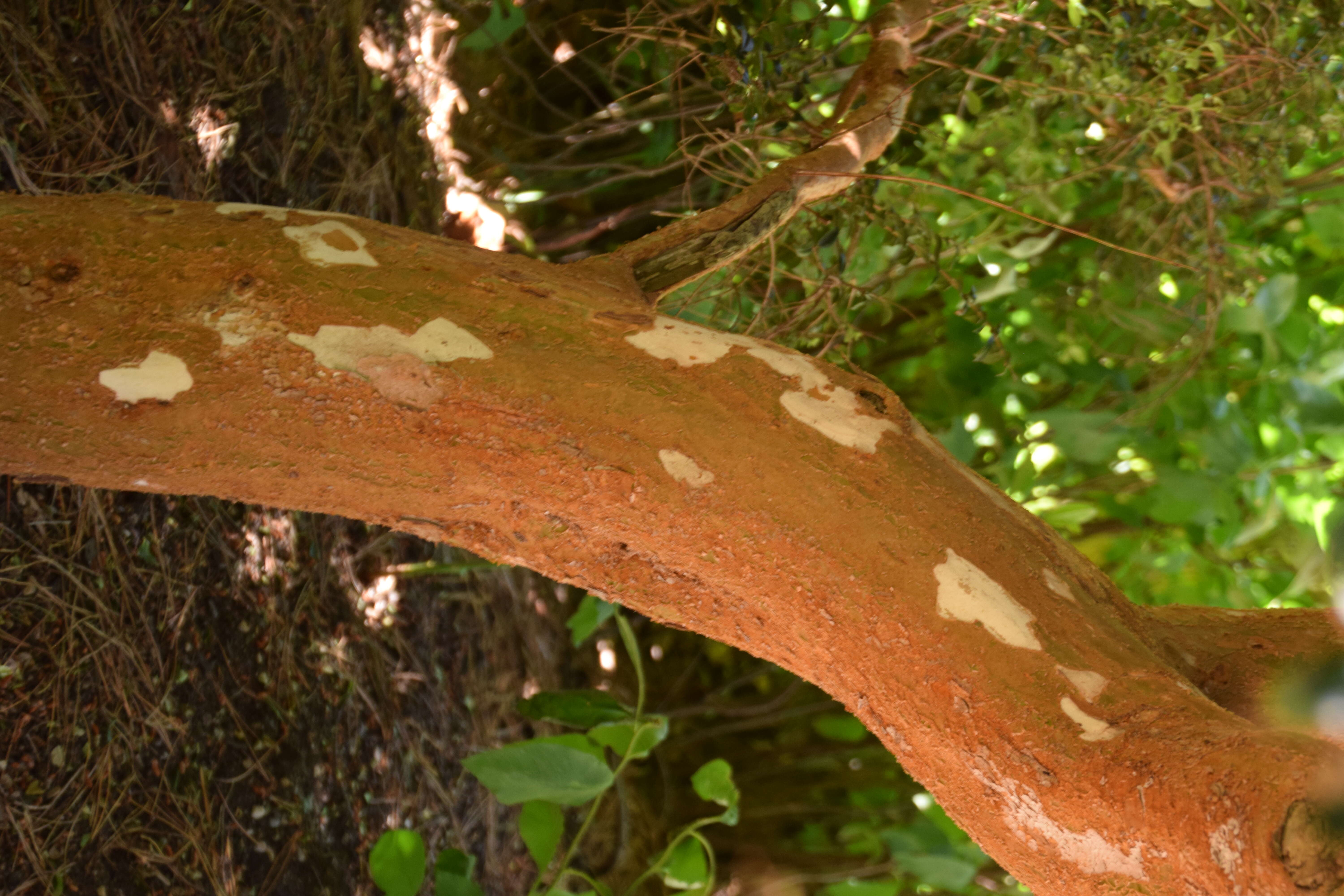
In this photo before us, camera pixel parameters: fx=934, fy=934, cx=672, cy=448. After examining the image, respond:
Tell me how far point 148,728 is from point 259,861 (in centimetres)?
33

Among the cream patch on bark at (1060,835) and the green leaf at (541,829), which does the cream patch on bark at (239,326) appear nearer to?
the cream patch on bark at (1060,835)

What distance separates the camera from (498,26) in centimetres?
183

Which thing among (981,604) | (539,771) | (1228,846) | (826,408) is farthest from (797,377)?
(539,771)

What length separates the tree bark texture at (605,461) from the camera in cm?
85

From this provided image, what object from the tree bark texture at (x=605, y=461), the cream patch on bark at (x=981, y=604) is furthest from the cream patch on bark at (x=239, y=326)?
the cream patch on bark at (x=981, y=604)

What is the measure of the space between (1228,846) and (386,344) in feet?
2.69

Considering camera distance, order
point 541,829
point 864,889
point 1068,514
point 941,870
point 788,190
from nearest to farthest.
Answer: point 788,190, point 541,829, point 941,870, point 864,889, point 1068,514

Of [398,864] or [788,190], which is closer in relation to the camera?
[788,190]

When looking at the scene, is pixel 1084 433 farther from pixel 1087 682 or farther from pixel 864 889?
pixel 1087 682

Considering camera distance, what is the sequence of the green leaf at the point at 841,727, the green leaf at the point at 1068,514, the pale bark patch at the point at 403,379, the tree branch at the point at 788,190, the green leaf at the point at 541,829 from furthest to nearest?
the green leaf at the point at 841,727, the green leaf at the point at 1068,514, the green leaf at the point at 541,829, the tree branch at the point at 788,190, the pale bark patch at the point at 403,379

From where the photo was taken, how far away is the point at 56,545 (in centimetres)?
137

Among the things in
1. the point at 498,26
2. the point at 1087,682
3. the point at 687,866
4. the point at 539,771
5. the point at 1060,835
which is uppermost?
the point at 498,26

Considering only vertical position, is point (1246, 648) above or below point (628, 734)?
above

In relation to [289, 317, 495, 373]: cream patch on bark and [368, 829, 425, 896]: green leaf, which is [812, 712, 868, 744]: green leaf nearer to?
[368, 829, 425, 896]: green leaf
